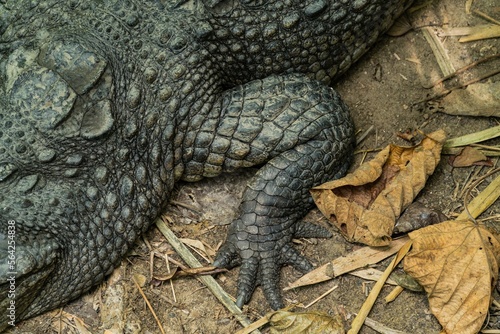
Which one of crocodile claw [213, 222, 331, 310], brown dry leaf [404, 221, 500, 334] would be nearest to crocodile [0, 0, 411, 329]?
crocodile claw [213, 222, 331, 310]

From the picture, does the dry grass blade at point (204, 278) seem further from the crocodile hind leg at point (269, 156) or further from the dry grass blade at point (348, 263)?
the dry grass blade at point (348, 263)

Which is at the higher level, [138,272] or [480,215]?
[138,272]

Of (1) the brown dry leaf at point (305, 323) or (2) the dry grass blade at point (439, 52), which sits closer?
(1) the brown dry leaf at point (305, 323)

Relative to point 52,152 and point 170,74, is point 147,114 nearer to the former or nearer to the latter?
point 170,74

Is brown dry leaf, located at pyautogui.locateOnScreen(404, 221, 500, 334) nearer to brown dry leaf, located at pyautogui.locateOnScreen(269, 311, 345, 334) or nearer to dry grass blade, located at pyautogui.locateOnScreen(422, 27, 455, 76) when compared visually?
brown dry leaf, located at pyautogui.locateOnScreen(269, 311, 345, 334)

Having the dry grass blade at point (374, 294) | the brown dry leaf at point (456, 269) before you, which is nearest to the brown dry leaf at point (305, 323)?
the dry grass blade at point (374, 294)

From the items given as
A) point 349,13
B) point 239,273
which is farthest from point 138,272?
point 349,13
